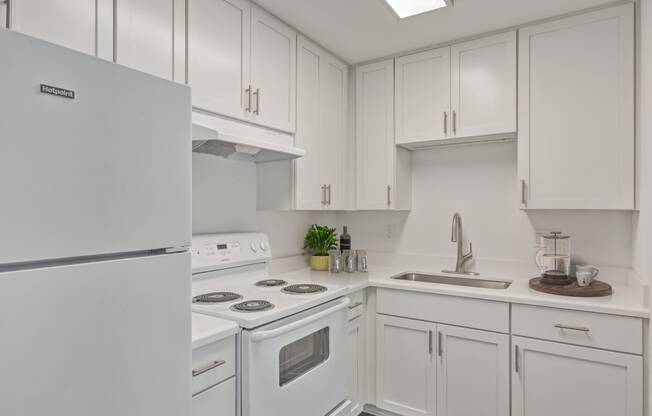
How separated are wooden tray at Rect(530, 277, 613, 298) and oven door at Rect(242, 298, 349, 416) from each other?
102 cm

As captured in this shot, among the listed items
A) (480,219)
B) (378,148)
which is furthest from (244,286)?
(480,219)

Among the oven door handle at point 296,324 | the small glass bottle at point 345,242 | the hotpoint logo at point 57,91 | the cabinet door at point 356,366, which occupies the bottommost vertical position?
the cabinet door at point 356,366

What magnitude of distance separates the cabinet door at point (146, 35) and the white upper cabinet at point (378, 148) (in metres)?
1.50

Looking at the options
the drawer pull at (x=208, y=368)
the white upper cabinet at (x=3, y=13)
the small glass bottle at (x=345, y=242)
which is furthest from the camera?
the small glass bottle at (x=345, y=242)

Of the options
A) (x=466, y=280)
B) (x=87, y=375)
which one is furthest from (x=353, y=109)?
(x=87, y=375)

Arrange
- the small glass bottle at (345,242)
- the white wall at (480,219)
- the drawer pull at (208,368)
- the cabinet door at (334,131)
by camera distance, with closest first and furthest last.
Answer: the drawer pull at (208,368), the white wall at (480,219), the cabinet door at (334,131), the small glass bottle at (345,242)

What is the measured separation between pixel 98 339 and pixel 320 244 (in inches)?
75.8

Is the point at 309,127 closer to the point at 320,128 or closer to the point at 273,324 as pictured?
the point at 320,128

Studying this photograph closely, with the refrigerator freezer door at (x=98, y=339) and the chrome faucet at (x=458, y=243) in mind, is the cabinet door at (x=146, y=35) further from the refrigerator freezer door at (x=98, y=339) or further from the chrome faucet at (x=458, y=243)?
the chrome faucet at (x=458, y=243)

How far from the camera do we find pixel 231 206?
7.48 ft

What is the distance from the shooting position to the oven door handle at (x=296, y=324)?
1455 millimetres

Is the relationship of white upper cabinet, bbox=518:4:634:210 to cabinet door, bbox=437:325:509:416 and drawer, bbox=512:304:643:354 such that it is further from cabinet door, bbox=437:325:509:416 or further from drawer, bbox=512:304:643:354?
cabinet door, bbox=437:325:509:416

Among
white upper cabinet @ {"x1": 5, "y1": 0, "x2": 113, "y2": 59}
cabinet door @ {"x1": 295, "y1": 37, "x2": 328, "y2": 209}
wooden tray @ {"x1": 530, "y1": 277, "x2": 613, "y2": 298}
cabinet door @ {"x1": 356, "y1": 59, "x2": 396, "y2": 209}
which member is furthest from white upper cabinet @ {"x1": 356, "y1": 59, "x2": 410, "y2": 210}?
white upper cabinet @ {"x1": 5, "y1": 0, "x2": 113, "y2": 59}

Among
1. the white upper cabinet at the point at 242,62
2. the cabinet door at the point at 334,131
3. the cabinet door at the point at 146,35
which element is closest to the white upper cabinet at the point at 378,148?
the cabinet door at the point at 334,131
